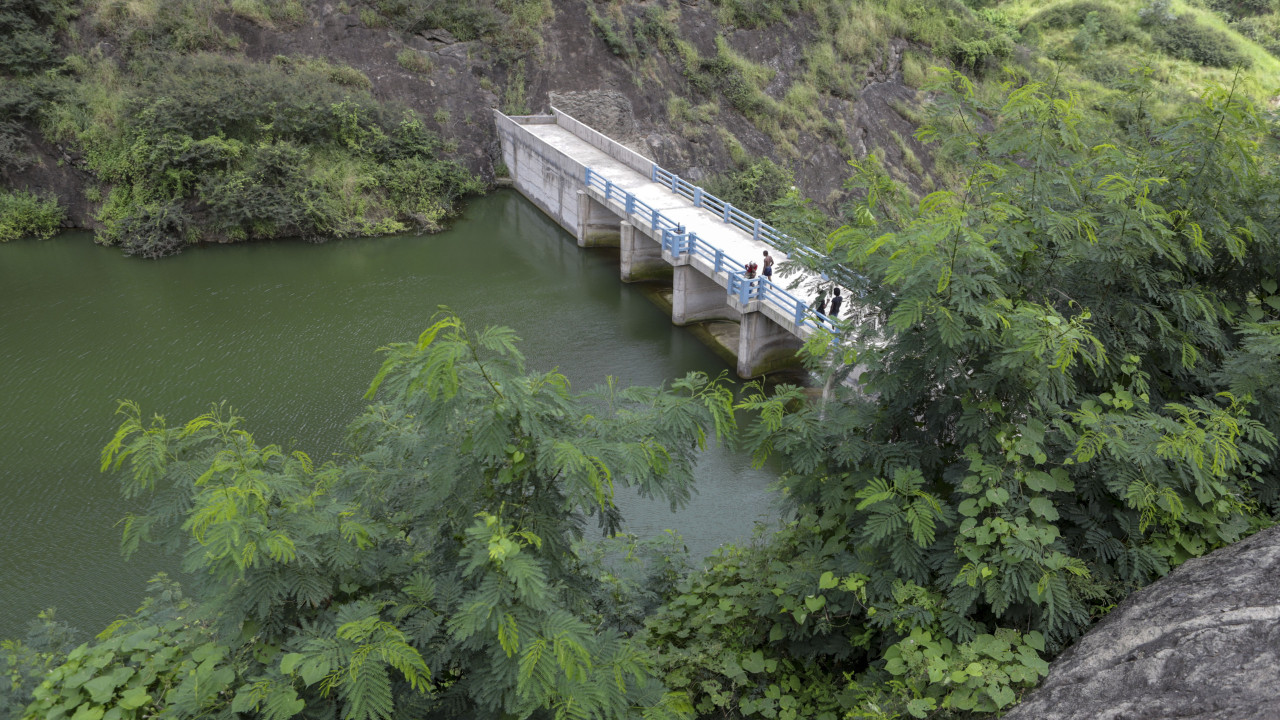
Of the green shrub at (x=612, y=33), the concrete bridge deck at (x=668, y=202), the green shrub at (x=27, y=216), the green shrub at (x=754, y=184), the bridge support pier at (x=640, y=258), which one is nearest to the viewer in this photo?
the concrete bridge deck at (x=668, y=202)

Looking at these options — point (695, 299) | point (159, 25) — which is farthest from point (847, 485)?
point (159, 25)

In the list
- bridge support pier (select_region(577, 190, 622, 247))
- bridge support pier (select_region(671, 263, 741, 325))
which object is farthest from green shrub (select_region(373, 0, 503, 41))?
bridge support pier (select_region(671, 263, 741, 325))

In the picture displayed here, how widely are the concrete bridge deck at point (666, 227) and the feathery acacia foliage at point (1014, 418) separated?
330 inches

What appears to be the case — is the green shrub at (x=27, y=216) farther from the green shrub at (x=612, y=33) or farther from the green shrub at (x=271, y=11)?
the green shrub at (x=612, y=33)

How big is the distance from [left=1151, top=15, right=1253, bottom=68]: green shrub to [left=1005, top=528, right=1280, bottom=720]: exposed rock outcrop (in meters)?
46.0

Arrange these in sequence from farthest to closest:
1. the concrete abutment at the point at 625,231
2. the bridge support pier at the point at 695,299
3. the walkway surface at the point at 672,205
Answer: the bridge support pier at the point at 695,299 → the walkway surface at the point at 672,205 → the concrete abutment at the point at 625,231

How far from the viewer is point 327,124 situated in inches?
1087

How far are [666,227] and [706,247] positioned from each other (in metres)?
1.82

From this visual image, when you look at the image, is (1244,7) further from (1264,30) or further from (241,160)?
(241,160)

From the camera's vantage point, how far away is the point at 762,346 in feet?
62.9

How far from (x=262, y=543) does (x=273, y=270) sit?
837 inches

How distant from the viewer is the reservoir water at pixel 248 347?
13.4 meters

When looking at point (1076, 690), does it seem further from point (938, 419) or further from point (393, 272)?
point (393, 272)

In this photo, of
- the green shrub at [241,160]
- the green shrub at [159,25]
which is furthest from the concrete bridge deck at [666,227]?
A: the green shrub at [159,25]
